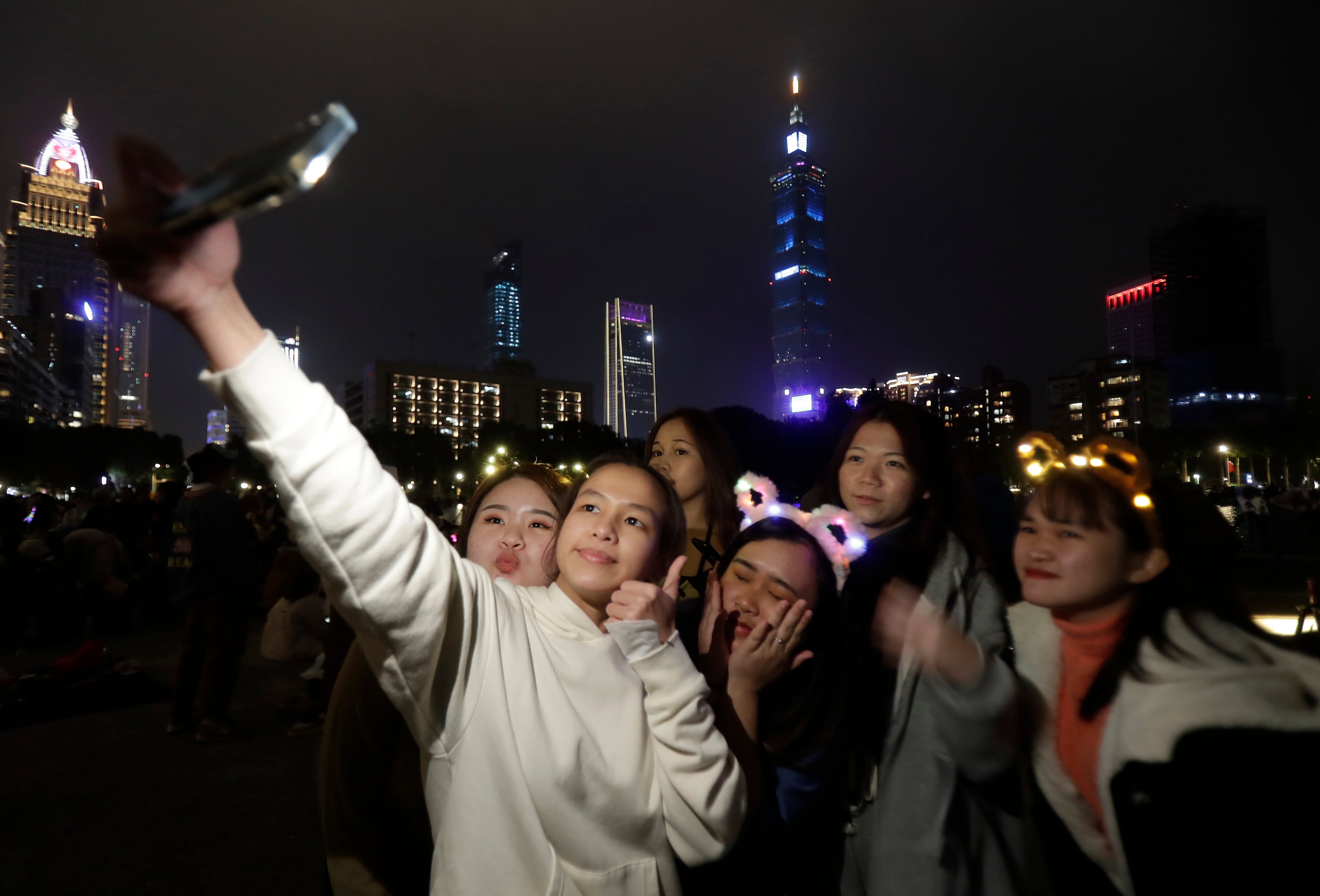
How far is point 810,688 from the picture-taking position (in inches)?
80.6

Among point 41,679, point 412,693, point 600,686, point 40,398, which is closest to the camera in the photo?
point 412,693

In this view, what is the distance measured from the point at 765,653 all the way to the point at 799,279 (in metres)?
197

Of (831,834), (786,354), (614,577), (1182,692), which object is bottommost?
(831,834)

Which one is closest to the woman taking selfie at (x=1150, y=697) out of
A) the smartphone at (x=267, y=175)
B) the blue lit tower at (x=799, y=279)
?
the smartphone at (x=267, y=175)

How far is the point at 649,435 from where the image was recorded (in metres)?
4.08

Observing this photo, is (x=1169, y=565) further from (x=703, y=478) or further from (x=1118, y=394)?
(x=1118, y=394)

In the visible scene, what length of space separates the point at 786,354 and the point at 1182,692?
194716mm

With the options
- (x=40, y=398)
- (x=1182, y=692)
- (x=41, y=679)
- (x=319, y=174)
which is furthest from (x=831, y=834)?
(x=40, y=398)

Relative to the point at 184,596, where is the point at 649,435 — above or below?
above

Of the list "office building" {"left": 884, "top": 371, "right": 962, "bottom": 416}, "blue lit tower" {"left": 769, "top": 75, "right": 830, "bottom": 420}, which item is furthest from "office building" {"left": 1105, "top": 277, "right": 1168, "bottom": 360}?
"blue lit tower" {"left": 769, "top": 75, "right": 830, "bottom": 420}

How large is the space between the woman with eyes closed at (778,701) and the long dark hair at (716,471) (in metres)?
1.09

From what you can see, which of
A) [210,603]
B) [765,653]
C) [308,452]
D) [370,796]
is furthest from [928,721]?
[210,603]

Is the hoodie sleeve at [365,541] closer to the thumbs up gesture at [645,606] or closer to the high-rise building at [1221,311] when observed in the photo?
the thumbs up gesture at [645,606]

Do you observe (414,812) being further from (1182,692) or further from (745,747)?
(1182,692)
